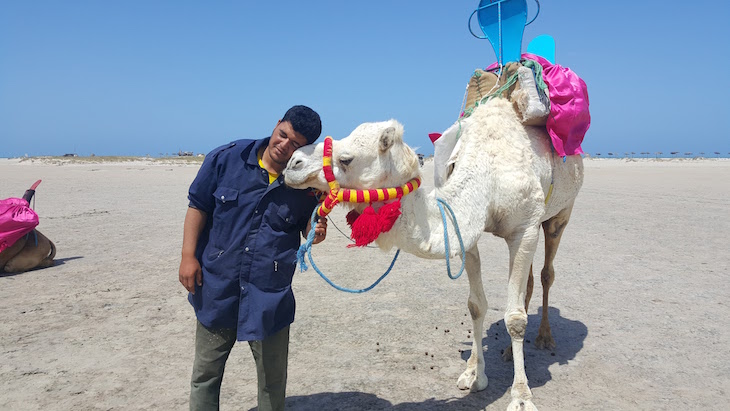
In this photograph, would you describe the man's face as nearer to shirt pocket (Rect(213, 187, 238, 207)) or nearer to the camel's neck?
shirt pocket (Rect(213, 187, 238, 207))

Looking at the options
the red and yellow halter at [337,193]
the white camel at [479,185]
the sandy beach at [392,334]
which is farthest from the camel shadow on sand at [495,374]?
the red and yellow halter at [337,193]

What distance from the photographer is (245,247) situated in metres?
2.88

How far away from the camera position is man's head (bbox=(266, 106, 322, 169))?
2.82 metres

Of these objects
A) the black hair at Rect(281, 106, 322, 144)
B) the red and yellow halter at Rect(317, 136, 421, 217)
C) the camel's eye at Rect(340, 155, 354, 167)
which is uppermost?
the black hair at Rect(281, 106, 322, 144)

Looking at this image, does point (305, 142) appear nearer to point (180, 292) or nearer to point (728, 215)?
point (180, 292)

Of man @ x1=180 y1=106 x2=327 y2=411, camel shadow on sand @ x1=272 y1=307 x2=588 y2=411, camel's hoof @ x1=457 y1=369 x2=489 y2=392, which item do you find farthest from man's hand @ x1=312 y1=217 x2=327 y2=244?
camel's hoof @ x1=457 y1=369 x2=489 y2=392

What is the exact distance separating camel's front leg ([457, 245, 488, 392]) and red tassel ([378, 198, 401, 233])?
1.42m

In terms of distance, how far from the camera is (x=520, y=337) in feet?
12.5

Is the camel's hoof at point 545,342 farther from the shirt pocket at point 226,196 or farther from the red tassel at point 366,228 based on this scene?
the shirt pocket at point 226,196

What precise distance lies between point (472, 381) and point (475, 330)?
421mm

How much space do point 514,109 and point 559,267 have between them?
164 inches

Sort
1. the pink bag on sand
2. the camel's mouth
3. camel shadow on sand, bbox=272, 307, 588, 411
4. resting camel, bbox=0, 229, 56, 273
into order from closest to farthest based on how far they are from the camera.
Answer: the camel's mouth
camel shadow on sand, bbox=272, 307, 588, 411
the pink bag on sand
resting camel, bbox=0, 229, 56, 273

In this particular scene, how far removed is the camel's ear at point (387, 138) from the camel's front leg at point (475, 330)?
1614 millimetres

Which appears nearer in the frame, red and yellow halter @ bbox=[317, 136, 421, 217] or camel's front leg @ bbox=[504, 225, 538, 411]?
red and yellow halter @ bbox=[317, 136, 421, 217]
